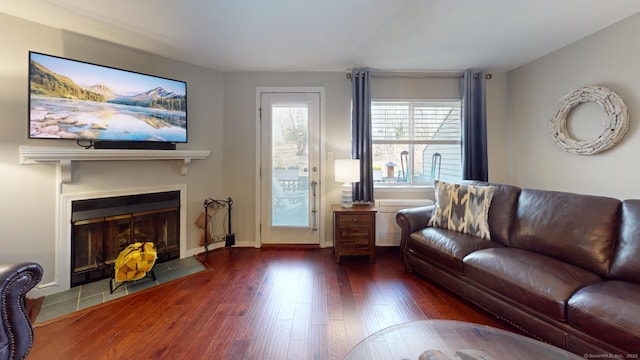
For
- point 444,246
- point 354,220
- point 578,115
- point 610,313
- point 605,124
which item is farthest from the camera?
point 354,220

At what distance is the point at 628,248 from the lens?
1714 millimetres

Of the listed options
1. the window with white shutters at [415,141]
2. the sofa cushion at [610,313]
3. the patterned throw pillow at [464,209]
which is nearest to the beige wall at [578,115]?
the window with white shutters at [415,141]

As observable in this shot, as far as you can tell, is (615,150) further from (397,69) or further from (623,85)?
(397,69)

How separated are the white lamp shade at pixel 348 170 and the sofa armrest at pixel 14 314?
2.58m

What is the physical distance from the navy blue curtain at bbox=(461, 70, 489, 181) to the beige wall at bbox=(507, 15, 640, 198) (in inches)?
18.7

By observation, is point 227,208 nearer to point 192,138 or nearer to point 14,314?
point 192,138

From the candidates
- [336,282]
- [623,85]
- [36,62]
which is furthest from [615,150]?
[36,62]

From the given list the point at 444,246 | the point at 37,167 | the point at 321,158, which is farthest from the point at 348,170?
the point at 37,167

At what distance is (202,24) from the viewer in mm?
2330

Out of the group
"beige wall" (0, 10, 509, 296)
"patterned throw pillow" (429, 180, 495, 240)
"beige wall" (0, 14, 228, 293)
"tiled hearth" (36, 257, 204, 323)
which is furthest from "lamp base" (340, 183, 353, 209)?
"beige wall" (0, 14, 228, 293)

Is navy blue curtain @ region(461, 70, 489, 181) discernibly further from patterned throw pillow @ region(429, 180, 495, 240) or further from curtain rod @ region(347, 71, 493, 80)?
patterned throw pillow @ region(429, 180, 495, 240)

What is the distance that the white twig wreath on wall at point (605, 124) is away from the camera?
2346 millimetres

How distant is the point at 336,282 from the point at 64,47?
3349 mm

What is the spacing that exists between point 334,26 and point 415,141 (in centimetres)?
193
